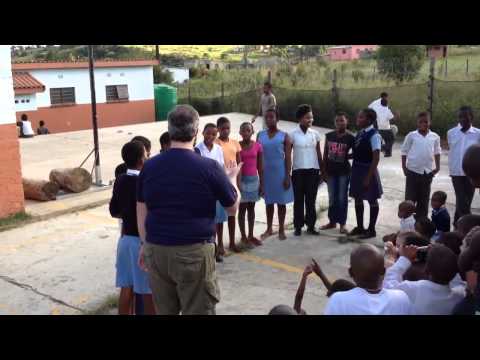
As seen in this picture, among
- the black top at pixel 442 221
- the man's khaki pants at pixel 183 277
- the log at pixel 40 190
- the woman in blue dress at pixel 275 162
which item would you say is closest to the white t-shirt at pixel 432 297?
the man's khaki pants at pixel 183 277

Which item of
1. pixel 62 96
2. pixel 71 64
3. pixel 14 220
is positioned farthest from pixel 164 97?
pixel 14 220

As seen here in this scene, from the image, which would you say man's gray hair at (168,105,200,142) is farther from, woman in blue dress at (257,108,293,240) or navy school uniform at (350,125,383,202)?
navy school uniform at (350,125,383,202)

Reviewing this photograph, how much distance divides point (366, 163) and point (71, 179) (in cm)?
519

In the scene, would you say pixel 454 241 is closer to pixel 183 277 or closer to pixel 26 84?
pixel 183 277

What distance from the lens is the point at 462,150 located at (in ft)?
22.0

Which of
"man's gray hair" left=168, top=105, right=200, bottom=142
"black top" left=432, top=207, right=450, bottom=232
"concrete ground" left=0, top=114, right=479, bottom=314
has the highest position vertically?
"man's gray hair" left=168, top=105, right=200, bottom=142

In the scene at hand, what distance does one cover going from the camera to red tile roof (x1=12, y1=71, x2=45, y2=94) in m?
21.9

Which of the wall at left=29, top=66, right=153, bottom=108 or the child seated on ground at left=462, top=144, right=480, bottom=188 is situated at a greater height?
the wall at left=29, top=66, right=153, bottom=108

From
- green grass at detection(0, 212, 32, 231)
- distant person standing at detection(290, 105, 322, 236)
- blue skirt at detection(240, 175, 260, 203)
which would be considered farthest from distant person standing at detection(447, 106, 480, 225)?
green grass at detection(0, 212, 32, 231)

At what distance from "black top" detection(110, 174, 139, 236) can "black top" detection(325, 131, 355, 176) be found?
3350mm

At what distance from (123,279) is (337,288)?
1.71m

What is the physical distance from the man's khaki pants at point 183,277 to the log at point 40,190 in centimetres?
628
